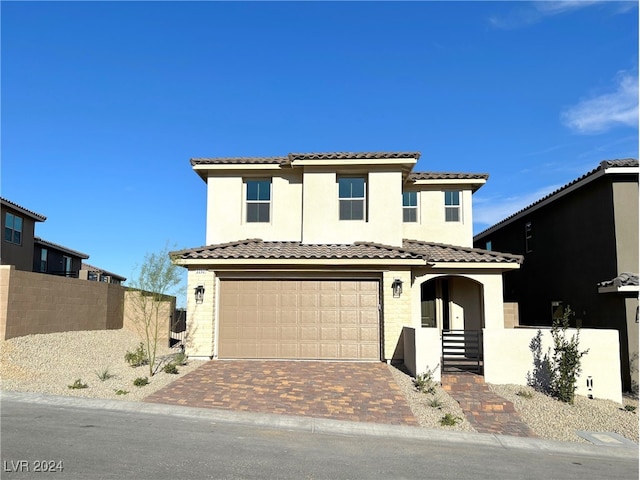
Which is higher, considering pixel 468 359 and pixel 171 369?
pixel 468 359

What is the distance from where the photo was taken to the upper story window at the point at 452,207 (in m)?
18.9

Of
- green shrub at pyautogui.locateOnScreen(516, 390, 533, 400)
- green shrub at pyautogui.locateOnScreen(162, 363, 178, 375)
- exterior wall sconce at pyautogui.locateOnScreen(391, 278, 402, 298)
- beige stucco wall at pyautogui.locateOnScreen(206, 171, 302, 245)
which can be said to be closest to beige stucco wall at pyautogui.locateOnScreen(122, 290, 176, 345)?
beige stucco wall at pyautogui.locateOnScreen(206, 171, 302, 245)

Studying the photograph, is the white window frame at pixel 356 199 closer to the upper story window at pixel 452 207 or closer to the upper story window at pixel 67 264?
the upper story window at pixel 452 207

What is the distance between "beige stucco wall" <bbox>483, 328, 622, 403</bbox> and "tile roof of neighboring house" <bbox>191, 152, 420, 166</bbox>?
7.01 meters

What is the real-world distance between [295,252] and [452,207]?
23.8ft

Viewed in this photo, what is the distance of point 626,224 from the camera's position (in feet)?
46.7

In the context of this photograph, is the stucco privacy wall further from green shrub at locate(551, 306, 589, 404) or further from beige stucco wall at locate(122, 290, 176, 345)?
green shrub at locate(551, 306, 589, 404)

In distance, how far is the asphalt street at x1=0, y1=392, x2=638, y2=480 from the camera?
6.29 m

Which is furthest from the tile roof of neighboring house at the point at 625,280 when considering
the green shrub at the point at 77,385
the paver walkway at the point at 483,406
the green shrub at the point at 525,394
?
the green shrub at the point at 77,385

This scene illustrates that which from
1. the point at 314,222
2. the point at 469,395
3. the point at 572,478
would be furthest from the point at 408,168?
the point at 572,478

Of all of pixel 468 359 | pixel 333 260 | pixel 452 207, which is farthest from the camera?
pixel 452 207

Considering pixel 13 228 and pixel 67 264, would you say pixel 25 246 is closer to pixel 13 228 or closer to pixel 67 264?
pixel 13 228

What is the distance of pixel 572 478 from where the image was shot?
696 cm

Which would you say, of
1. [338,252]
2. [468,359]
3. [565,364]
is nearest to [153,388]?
[338,252]
